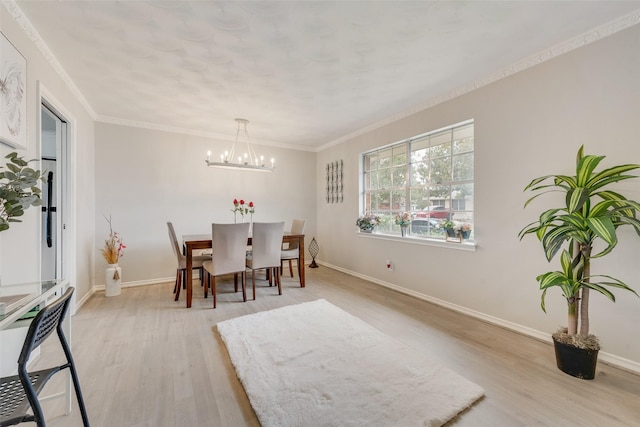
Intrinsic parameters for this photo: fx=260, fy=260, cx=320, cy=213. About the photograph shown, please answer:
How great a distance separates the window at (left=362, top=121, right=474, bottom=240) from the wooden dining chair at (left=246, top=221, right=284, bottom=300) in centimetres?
174

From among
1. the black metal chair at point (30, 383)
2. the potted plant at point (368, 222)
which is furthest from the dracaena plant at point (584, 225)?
the black metal chair at point (30, 383)

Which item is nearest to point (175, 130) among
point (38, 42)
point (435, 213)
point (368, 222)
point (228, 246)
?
point (38, 42)

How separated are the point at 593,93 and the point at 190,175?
16.3ft

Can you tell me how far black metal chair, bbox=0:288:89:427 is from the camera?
0.94 meters

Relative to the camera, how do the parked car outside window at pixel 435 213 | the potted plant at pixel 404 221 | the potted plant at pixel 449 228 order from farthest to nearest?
1. the potted plant at pixel 404 221
2. the parked car outside window at pixel 435 213
3. the potted plant at pixel 449 228

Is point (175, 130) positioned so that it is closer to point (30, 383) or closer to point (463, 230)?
point (30, 383)

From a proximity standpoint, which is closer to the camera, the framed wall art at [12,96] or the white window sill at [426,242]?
the framed wall art at [12,96]

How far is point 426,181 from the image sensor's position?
3.47 m

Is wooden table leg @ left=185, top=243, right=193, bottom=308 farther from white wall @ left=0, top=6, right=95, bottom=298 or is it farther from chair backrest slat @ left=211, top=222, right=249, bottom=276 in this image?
white wall @ left=0, top=6, right=95, bottom=298

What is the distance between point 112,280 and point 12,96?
2.55 meters

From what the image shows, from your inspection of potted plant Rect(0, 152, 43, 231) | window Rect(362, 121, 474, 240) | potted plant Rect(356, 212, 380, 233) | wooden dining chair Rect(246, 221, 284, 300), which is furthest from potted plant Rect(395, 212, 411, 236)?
potted plant Rect(0, 152, 43, 231)

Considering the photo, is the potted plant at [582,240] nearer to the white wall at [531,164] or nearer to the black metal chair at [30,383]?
the white wall at [531,164]

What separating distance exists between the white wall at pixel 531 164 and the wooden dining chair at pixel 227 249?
2.20 metres

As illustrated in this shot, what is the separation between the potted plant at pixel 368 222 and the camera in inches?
166
